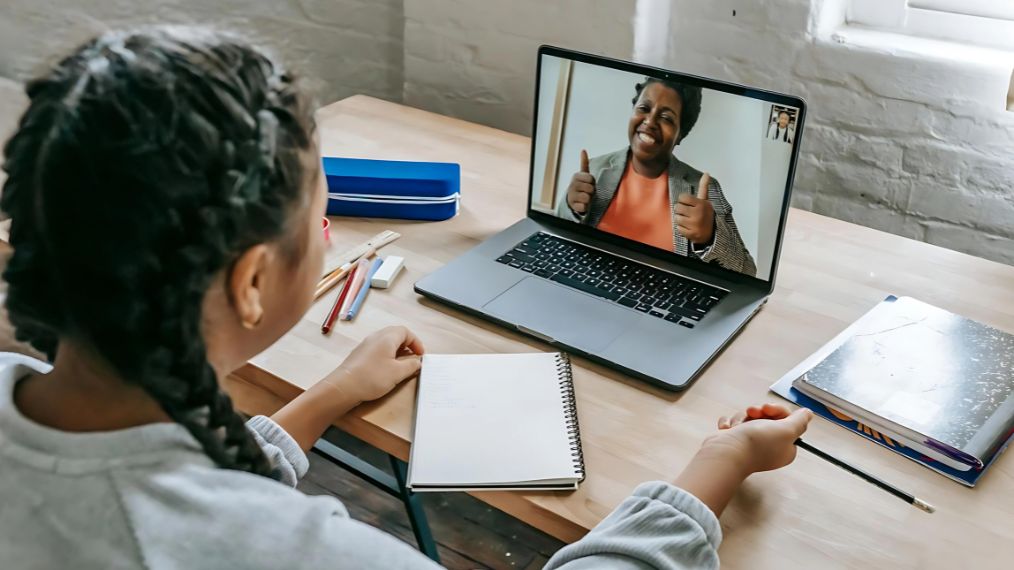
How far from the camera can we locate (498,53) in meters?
1.77

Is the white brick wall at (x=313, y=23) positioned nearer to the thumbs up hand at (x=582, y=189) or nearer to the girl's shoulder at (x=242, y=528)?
the thumbs up hand at (x=582, y=189)

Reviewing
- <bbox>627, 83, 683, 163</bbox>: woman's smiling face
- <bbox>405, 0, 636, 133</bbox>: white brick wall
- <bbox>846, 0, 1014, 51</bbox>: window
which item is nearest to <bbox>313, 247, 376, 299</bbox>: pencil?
<bbox>627, 83, 683, 163</bbox>: woman's smiling face

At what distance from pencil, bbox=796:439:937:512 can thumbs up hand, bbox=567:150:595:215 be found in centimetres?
45

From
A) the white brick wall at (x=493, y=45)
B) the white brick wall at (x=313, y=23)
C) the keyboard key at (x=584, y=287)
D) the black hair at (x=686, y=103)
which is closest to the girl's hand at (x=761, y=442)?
the keyboard key at (x=584, y=287)

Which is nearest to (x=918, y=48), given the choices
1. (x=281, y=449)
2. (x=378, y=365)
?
(x=378, y=365)

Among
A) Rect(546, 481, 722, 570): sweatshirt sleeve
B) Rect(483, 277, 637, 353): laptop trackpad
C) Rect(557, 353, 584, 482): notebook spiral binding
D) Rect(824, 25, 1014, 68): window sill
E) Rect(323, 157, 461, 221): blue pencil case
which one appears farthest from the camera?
Rect(824, 25, 1014, 68): window sill

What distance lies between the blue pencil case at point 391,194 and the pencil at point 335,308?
0.18 metres

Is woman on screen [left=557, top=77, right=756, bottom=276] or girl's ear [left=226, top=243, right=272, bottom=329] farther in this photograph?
woman on screen [left=557, top=77, right=756, bottom=276]

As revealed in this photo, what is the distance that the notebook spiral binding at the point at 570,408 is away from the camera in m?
0.84

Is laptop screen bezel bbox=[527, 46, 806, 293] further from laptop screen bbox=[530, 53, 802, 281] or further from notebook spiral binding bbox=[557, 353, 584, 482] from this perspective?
notebook spiral binding bbox=[557, 353, 584, 482]

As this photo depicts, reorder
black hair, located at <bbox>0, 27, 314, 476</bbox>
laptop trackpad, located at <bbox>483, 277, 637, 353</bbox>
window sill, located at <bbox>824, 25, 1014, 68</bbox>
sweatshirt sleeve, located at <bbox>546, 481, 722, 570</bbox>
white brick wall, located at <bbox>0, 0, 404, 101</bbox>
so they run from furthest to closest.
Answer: white brick wall, located at <bbox>0, 0, 404, 101</bbox> → window sill, located at <bbox>824, 25, 1014, 68</bbox> → laptop trackpad, located at <bbox>483, 277, 637, 353</bbox> → sweatshirt sleeve, located at <bbox>546, 481, 722, 570</bbox> → black hair, located at <bbox>0, 27, 314, 476</bbox>

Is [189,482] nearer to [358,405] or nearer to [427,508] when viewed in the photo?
[358,405]

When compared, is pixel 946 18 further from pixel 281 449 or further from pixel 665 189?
pixel 281 449

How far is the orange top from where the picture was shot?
3.71ft
